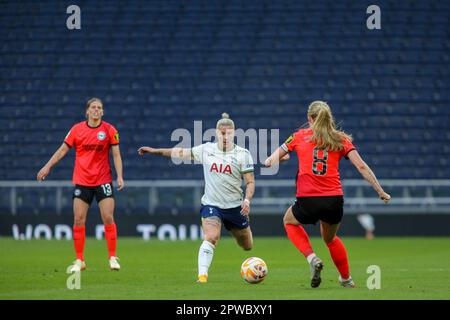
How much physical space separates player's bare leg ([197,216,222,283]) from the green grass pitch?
152 mm

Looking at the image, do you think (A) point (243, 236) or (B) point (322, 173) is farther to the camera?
(A) point (243, 236)

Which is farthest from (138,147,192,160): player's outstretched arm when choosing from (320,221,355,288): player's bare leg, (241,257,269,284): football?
(320,221,355,288): player's bare leg

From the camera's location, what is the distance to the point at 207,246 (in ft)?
37.6

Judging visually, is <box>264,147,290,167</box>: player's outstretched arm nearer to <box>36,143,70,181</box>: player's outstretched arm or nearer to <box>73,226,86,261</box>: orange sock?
<box>36,143,70,181</box>: player's outstretched arm

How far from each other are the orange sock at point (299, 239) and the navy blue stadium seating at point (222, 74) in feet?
55.5

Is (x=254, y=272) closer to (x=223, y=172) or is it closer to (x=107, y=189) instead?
(x=223, y=172)

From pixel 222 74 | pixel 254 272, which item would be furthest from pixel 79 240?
pixel 222 74

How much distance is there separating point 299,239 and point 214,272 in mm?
2949

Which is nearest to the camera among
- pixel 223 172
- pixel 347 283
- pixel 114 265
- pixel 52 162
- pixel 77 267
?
pixel 347 283

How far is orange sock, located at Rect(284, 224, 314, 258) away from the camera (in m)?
10.8

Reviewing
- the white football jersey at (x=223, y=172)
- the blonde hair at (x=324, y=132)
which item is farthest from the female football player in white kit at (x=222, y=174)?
the blonde hair at (x=324, y=132)

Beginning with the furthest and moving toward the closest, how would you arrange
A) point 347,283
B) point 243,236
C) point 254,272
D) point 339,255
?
point 243,236, point 254,272, point 347,283, point 339,255

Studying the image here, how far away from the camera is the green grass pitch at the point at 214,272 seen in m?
10.0

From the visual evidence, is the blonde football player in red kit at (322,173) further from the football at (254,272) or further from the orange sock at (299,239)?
the football at (254,272)
